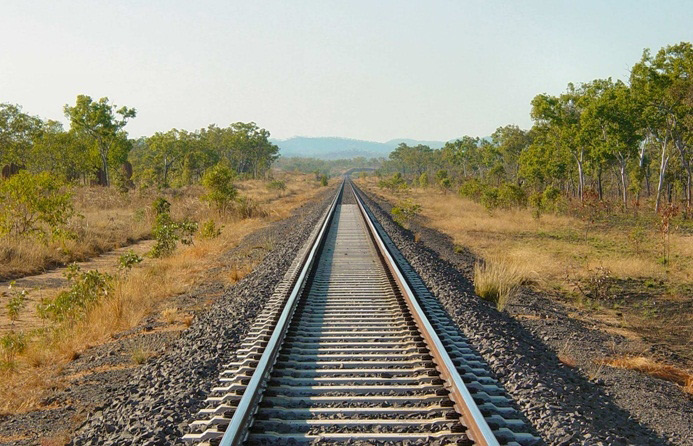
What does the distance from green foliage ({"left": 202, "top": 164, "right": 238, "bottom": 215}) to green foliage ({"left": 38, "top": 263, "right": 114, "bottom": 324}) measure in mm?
14314

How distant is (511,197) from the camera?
93.7ft

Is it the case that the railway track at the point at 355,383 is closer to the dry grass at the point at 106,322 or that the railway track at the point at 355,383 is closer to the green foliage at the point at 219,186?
the dry grass at the point at 106,322

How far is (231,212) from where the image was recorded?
82.6 feet

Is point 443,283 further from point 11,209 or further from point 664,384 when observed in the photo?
point 11,209

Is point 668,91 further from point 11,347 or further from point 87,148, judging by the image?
point 87,148

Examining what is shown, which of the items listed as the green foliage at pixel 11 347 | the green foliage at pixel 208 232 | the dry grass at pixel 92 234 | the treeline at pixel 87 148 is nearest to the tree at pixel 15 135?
the treeline at pixel 87 148

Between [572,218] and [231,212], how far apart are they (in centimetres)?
1631

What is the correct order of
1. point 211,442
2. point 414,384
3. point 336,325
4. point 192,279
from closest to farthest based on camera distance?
1. point 211,442
2. point 414,384
3. point 336,325
4. point 192,279

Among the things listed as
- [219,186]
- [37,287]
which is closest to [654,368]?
[37,287]

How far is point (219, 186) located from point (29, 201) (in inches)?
374

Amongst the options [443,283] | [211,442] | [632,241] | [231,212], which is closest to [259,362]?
[211,442]

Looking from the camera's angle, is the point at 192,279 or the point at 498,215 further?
the point at 498,215

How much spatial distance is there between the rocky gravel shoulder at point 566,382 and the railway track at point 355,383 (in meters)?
0.26

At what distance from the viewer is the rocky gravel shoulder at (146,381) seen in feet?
13.6
